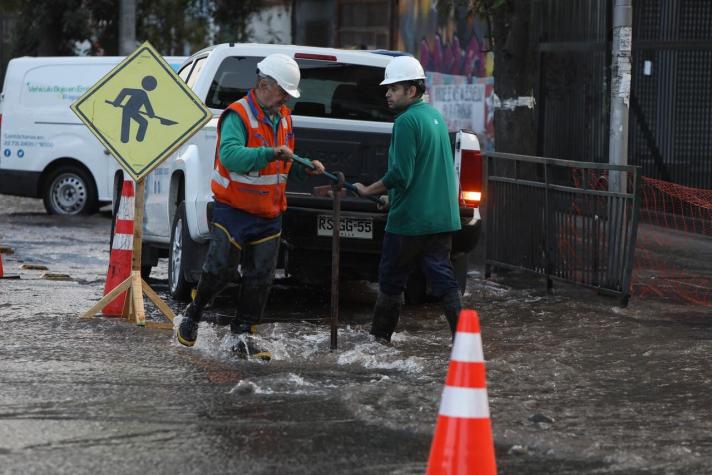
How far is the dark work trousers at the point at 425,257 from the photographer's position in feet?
26.9

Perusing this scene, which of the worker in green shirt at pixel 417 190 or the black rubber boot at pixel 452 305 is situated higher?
the worker in green shirt at pixel 417 190

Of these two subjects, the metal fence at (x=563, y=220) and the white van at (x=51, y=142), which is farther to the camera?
the white van at (x=51, y=142)

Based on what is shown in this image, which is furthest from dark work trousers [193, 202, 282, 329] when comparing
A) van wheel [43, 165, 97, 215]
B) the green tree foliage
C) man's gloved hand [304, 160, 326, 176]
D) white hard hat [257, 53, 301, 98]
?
the green tree foliage

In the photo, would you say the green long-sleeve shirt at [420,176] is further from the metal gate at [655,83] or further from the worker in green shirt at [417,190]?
the metal gate at [655,83]

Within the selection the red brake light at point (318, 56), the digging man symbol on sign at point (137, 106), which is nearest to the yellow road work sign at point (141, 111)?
the digging man symbol on sign at point (137, 106)

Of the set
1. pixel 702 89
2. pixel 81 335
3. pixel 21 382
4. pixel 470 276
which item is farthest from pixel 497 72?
pixel 21 382

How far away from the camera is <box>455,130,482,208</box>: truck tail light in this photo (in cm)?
979

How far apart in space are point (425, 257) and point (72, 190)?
38.8ft

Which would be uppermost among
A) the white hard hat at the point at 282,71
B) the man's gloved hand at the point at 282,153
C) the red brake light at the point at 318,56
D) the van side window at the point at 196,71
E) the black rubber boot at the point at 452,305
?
the red brake light at the point at 318,56

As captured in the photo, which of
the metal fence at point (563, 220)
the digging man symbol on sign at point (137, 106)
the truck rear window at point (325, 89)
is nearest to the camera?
the digging man symbol on sign at point (137, 106)

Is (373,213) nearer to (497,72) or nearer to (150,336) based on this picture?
(150,336)

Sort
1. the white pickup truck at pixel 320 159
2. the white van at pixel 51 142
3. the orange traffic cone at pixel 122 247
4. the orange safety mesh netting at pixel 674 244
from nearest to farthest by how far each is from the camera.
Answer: the white pickup truck at pixel 320 159
the orange traffic cone at pixel 122 247
the orange safety mesh netting at pixel 674 244
the white van at pixel 51 142

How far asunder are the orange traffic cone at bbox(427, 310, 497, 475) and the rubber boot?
3.24 m

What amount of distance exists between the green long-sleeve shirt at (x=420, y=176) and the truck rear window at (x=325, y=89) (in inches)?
84.2
